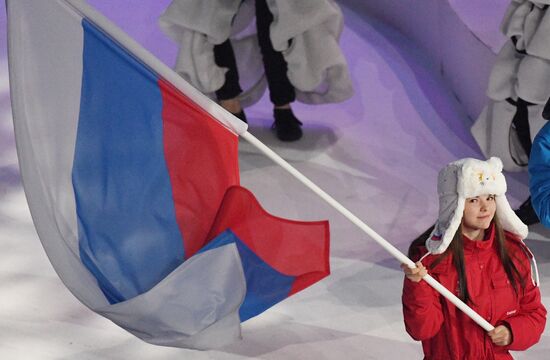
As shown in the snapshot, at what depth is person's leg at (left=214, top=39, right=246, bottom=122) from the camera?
515cm

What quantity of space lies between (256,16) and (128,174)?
7.15 ft

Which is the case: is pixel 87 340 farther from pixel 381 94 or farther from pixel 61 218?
pixel 381 94

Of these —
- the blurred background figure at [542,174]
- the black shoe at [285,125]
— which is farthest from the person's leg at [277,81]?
the blurred background figure at [542,174]

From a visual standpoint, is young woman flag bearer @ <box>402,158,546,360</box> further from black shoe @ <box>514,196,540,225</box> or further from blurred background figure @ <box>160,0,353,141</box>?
blurred background figure @ <box>160,0,353,141</box>

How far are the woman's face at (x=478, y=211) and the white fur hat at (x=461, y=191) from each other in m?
0.02

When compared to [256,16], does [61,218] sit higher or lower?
higher

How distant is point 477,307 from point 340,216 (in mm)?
1700

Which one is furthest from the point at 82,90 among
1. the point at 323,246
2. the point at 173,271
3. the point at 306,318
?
the point at 306,318

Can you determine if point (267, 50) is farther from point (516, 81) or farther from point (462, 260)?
point (462, 260)

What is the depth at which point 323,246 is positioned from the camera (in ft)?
9.81

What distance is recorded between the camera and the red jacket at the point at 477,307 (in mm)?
2990

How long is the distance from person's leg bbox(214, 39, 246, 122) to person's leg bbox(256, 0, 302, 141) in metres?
0.12

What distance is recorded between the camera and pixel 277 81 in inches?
204

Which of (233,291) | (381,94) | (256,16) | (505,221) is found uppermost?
(505,221)
